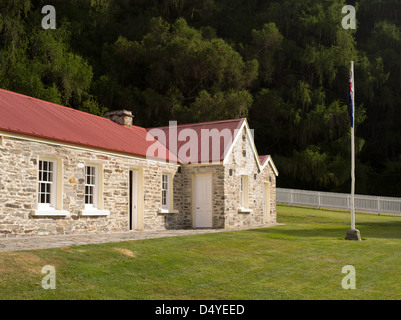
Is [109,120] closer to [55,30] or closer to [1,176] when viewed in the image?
[1,176]

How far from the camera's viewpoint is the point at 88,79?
32094 mm

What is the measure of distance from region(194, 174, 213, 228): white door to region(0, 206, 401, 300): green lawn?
21.6 feet

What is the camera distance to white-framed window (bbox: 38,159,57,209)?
15045mm

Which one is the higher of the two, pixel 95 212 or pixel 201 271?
pixel 95 212

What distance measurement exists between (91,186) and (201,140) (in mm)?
7732

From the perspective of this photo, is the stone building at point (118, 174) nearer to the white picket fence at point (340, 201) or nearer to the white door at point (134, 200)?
the white door at point (134, 200)

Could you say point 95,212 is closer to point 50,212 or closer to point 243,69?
point 50,212

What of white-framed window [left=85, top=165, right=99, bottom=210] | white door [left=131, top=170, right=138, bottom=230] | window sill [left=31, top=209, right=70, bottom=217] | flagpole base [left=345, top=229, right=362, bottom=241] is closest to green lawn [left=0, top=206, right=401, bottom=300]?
flagpole base [left=345, top=229, right=362, bottom=241]

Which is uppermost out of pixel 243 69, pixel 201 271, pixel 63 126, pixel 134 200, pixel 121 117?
pixel 243 69

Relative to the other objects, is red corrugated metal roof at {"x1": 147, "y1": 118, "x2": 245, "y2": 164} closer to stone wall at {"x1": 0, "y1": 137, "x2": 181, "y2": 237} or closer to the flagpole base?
stone wall at {"x1": 0, "y1": 137, "x2": 181, "y2": 237}

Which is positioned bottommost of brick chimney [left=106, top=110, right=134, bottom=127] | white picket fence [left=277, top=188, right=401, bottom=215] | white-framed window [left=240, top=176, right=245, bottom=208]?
white picket fence [left=277, top=188, right=401, bottom=215]

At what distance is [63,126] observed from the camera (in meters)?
17.1

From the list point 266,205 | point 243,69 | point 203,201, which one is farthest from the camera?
point 243,69

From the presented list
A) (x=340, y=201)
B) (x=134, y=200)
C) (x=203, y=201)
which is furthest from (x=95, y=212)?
(x=340, y=201)
